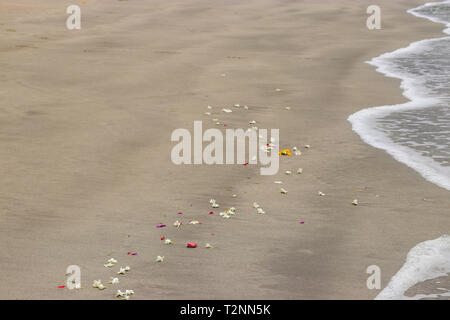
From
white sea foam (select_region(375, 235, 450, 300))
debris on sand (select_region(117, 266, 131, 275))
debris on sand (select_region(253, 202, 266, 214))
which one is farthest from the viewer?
debris on sand (select_region(253, 202, 266, 214))

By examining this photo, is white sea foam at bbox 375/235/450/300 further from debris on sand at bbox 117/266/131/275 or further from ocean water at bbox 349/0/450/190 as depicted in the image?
debris on sand at bbox 117/266/131/275

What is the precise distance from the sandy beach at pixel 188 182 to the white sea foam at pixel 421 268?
8cm

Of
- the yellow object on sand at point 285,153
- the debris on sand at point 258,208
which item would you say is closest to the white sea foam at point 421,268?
the debris on sand at point 258,208

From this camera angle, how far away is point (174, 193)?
5.95 m

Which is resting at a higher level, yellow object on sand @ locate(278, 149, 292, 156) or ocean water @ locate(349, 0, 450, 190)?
ocean water @ locate(349, 0, 450, 190)

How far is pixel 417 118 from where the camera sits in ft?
30.1

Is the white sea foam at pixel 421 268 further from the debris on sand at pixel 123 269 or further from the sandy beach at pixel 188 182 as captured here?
the debris on sand at pixel 123 269

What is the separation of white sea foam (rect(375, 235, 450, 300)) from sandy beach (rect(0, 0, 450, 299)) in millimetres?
84

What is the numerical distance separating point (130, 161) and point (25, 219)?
5.39 ft

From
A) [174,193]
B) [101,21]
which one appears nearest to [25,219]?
[174,193]

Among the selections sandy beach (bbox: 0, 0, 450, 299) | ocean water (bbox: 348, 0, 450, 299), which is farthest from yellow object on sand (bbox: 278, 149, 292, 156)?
ocean water (bbox: 348, 0, 450, 299)

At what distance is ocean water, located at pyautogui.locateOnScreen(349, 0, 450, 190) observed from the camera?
723 cm

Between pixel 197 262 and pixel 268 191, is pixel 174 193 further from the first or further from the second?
pixel 197 262

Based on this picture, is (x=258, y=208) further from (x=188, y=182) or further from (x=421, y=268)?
(x=421, y=268)
